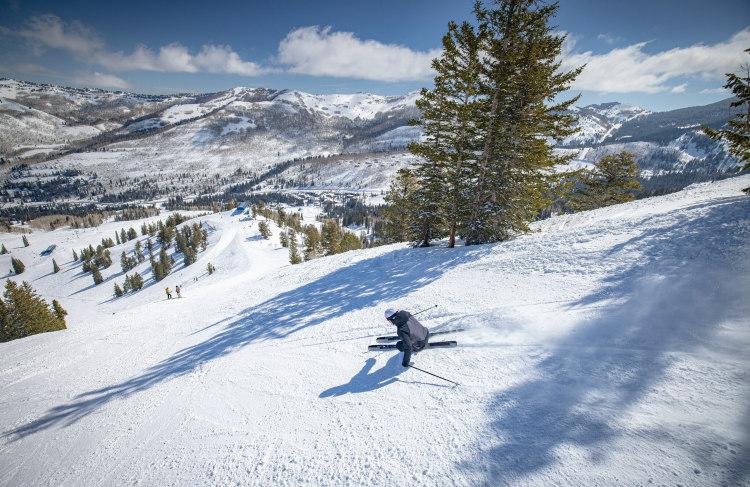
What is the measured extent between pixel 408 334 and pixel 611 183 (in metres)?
30.2

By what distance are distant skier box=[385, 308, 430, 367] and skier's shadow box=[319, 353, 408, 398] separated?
0.28 m

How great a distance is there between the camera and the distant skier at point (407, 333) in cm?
591

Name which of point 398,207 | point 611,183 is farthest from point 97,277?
point 611,183

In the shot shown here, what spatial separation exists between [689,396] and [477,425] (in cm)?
298

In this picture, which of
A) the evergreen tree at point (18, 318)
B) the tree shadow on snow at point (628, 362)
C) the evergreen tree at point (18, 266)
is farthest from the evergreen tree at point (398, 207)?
the evergreen tree at point (18, 266)

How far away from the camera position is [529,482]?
3.48m

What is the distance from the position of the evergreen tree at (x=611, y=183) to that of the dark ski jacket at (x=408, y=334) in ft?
86.6

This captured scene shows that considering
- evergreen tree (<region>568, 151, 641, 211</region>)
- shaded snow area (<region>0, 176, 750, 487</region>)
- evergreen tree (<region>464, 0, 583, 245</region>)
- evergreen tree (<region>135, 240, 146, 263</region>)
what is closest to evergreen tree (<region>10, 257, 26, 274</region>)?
evergreen tree (<region>135, 240, 146, 263</region>)

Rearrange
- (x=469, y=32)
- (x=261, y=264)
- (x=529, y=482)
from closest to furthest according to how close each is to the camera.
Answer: (x=529, y=482) < (x=469, y=32) < (x=261, y=264)

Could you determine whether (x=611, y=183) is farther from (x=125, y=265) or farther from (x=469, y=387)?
(x=125, y=265)

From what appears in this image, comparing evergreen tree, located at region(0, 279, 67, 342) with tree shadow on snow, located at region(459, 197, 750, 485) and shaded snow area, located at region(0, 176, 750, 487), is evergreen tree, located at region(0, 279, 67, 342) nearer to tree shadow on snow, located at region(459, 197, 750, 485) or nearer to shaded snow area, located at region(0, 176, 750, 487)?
shaded snow area, located at region(0, 176, 750, 487)

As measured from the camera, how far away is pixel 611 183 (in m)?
26.0

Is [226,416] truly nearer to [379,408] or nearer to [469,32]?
[379,408]

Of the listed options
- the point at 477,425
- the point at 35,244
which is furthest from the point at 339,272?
the point at 35,244
